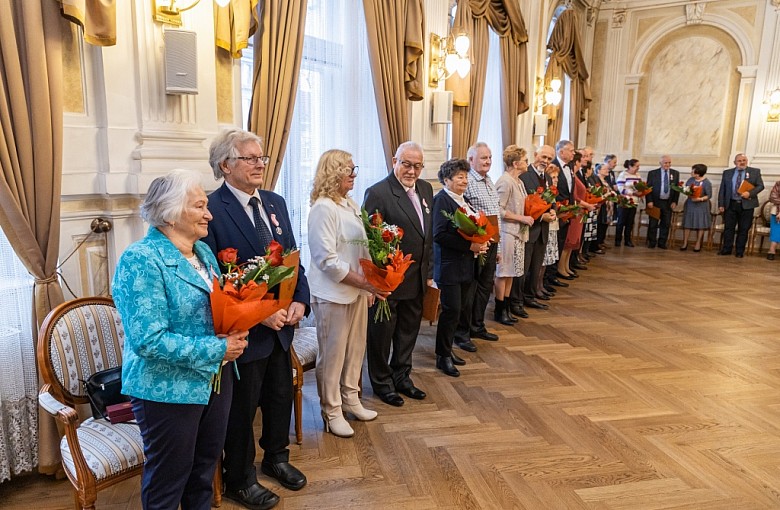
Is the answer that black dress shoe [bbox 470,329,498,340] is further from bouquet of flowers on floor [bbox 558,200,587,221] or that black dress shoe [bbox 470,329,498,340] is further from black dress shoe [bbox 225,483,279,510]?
black dress shoe [bbox 225,483,279,510]

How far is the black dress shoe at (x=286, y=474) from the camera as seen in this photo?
2.64 m

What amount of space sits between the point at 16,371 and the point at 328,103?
292 centimetres

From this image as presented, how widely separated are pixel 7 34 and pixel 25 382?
5.26 feet

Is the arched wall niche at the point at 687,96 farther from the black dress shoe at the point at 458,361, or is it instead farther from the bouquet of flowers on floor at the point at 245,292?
the bouquet of flowers on floor at the point at 245,292

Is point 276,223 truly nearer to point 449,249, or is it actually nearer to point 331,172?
point 331,172

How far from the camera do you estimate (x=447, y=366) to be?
13.4ft

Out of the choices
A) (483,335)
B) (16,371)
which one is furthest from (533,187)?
(16,371)

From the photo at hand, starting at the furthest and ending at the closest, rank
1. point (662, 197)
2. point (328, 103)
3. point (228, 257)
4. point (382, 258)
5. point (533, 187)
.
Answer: point (662, 197) < point (533, 187) < point (328, 103) < point (382, 258) < point (228, 257)

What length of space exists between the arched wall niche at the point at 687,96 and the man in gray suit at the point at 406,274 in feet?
30.4

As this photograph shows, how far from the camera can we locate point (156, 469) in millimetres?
1903

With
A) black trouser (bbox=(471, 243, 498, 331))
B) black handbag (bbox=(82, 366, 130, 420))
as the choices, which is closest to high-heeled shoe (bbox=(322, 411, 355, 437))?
black handbag (bbox=(82, 366, 130, 420))

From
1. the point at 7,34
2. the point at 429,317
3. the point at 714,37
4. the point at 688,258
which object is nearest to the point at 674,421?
the point at 429,317

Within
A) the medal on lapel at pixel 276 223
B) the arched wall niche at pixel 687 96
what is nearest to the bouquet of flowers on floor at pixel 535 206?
the medal on lapel at pixel 276 223

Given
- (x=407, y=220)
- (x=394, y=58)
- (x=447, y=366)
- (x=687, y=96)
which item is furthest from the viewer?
(x=687, y=96)
